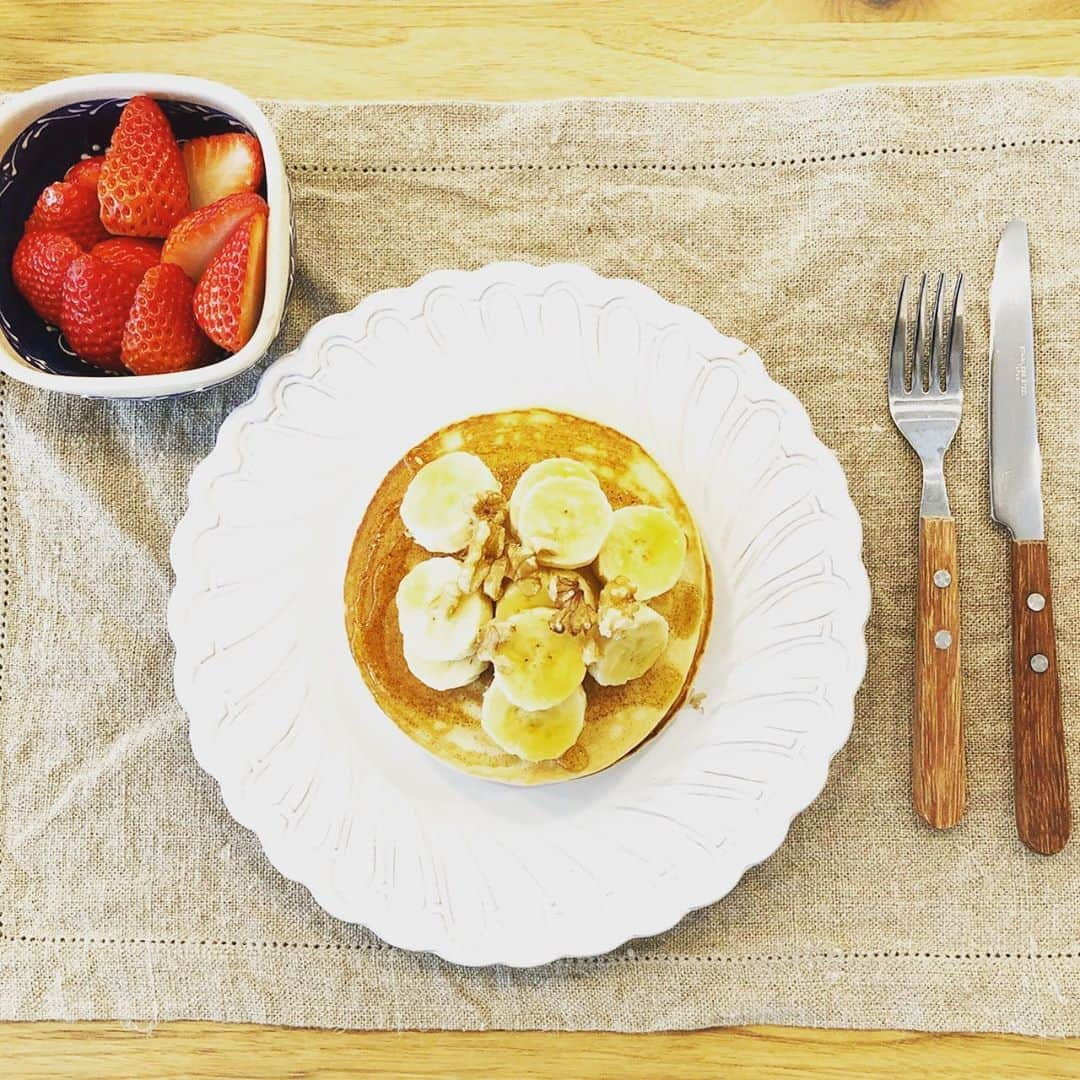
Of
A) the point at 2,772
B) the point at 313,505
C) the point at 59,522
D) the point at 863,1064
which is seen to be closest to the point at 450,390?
the point at 313,505

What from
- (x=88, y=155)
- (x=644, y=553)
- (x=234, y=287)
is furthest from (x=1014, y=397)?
(x=88, y=155)

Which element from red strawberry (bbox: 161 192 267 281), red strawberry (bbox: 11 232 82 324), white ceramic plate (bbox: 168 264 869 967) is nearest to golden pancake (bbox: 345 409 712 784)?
white ceramic plate (bbox: 168 264 869 967)

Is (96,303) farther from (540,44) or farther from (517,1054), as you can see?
(517,1054)

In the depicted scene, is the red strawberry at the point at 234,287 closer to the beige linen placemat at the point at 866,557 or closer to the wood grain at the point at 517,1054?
the beige linen placemat at the point at 866,557

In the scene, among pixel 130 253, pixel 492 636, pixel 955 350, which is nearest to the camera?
pixel 492 636

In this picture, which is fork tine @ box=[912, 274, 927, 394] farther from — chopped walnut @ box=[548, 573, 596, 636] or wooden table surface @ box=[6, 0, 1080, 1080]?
chopped walnut @ box=[548, 573, 596, 636]
